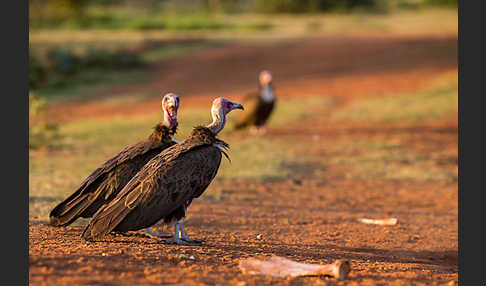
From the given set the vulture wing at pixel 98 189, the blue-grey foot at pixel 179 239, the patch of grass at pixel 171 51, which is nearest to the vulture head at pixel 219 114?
the vulture wing at pixel 98 189

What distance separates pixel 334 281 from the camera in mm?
4660

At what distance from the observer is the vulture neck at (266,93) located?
15255 mm

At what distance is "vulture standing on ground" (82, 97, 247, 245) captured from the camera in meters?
5.50

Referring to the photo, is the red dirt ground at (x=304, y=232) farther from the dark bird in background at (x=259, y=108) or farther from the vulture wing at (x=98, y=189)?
the dark bird in background at (x=259, y=108)

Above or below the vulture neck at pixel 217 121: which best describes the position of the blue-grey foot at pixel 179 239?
below

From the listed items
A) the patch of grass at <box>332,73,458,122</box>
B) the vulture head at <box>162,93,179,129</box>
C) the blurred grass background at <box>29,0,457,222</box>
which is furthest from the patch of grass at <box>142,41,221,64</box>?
the vulture head at <box>162,93,179,129</box>

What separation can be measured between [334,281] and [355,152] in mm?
Result: 8886

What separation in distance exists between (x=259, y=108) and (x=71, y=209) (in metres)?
9.29

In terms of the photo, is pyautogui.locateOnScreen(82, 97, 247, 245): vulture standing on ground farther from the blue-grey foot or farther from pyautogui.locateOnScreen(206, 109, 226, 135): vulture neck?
pyautogui.locateOnScreen(206, 109, 226, 135): vulture neck

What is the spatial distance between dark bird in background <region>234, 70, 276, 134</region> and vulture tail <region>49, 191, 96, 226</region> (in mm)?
9203

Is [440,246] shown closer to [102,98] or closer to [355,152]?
[355,152]

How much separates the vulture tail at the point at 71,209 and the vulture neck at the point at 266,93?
936 centimetres

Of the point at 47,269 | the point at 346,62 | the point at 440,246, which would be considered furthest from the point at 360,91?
the point at 47,269

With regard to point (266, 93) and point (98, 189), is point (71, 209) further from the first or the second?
point (266, 93)
